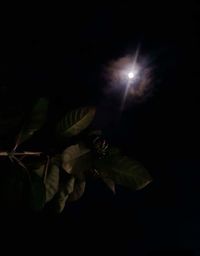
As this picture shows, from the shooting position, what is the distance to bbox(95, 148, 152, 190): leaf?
69 cm

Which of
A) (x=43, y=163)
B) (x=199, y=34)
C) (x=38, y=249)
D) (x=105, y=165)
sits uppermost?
(x=199, y=34)

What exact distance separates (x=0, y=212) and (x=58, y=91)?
27.2 inches

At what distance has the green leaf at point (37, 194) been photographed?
0.65 m

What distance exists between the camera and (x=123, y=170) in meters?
0.71

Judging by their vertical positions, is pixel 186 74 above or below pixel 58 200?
above

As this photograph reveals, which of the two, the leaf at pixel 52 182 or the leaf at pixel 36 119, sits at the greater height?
the leaf at pixel 36 119

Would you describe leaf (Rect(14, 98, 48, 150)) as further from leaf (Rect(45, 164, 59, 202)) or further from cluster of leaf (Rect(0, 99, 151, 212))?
leaf (Rect(45, 164, 59, 202))

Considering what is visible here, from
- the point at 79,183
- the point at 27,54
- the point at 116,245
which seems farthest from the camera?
the point at 116,245

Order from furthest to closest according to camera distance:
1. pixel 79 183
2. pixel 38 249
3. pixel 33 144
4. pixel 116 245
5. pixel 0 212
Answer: pixel 116 245
pixel 38 249
pixel 0 212
pixel 33 144
pixel 79 183

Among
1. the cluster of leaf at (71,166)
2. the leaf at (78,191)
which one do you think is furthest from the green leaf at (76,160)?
the leaf at (78,191)

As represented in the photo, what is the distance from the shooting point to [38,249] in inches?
74.5

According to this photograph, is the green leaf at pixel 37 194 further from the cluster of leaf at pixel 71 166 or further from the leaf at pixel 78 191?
the leaf at pixel 78 191

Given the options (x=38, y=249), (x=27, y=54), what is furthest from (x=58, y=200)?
(x=38, y=249)

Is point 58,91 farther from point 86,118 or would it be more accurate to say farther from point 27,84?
point 86,118
